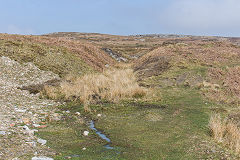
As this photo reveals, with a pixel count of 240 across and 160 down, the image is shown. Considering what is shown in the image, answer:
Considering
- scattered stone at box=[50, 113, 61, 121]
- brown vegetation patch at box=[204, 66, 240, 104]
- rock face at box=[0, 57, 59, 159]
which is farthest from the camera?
brown vegetation patch at box=[204, 66, 240, 104]

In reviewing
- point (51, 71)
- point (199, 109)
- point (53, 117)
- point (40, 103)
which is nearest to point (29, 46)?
point (51, 71)

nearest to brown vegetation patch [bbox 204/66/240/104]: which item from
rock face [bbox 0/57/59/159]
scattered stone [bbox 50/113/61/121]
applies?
scattered stone [bbox 50/113/61/121]

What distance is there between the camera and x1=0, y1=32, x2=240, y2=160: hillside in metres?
10.2

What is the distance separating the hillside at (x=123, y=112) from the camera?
1023cm

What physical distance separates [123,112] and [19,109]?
701 centimetres

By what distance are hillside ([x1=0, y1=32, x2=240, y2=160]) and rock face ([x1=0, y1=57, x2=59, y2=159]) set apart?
0.04 metres

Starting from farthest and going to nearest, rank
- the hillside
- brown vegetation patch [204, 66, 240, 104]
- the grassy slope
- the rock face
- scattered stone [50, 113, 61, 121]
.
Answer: the grassy slope, brown vegetation patch [204, 66, 240, 104], scattered stone [50, 113, 61, 121], the hillside, the rock face

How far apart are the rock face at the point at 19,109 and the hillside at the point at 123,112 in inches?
1.4

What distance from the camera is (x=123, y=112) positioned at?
1691cm

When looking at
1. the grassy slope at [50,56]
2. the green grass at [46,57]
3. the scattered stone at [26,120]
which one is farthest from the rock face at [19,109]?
the grassy slope at [50,56]

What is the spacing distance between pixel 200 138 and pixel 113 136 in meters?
4.27

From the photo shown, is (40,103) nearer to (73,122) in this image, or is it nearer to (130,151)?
(73,122)

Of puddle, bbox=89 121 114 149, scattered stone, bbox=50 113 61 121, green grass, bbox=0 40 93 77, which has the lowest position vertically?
puddle, bbox=89 121 114 149

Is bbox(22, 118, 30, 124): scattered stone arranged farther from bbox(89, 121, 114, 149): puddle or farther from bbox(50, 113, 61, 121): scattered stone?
bbox(89, 121, 114, 149): puddle
